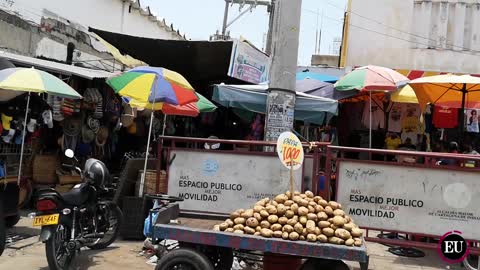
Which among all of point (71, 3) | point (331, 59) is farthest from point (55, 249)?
point (331, 59)

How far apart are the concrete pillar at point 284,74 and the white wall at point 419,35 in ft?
32.7

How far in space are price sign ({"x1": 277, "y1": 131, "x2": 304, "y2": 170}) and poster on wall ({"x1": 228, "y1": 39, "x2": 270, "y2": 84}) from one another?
204 inches

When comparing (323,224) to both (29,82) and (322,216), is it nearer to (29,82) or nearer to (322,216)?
(322,216)

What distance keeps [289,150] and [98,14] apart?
12824mm

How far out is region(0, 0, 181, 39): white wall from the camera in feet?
40.7

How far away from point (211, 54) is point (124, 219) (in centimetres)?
432

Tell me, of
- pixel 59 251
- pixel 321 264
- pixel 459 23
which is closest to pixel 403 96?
pixel 321 264

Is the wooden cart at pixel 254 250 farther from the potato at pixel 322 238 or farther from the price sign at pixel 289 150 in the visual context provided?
the price sign at pixel 289 150

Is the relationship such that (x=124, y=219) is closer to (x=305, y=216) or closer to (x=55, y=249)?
(x=55, y=249)

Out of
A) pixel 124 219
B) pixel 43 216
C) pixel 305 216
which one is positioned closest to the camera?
pixel 305 216

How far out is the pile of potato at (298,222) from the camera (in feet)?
14.3

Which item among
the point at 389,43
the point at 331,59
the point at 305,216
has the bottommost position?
the point at 305,216

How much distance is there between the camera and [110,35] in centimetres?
1016

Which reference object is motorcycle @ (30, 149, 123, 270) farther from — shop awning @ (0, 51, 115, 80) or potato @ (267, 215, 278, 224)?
shop awning @ (0, 51, 115, 80)
